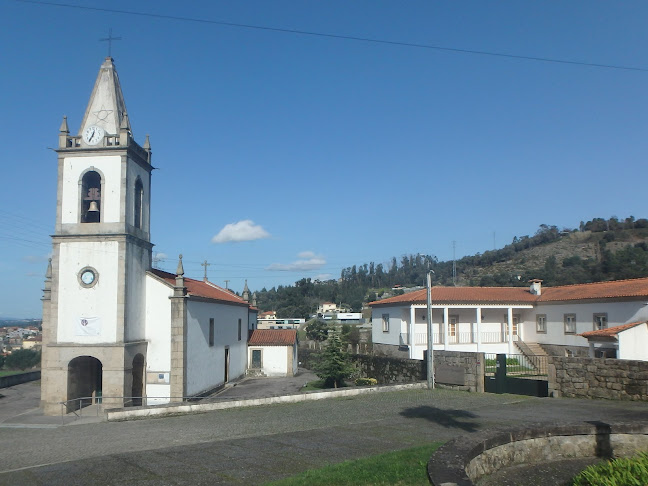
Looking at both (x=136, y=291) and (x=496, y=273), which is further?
(x=496, y=273)

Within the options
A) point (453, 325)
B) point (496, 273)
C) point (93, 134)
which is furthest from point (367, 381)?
point (496, 273)

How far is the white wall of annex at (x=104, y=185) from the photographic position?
21.1 meters

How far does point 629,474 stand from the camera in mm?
5801

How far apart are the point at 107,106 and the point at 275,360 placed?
18114mm

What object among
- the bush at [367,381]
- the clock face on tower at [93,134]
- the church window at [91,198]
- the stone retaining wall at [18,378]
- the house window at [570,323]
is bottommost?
the stone retaining wall at [18,378]

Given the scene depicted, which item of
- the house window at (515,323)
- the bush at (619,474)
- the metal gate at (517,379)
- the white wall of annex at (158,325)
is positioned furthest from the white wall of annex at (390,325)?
the bush at (619,474)

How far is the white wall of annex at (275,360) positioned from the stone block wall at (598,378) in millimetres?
19721

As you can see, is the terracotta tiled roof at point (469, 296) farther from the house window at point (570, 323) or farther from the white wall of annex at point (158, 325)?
the white wall of annex at point (158, 325)

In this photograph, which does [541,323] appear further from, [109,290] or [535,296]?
[109,290]

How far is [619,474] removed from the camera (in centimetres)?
588

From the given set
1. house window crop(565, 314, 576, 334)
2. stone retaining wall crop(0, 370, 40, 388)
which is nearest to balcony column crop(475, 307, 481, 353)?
house window crop(565, 314, 576, 334)

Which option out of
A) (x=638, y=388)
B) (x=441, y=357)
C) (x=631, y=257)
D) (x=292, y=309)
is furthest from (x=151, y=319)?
(x=292, y=309)

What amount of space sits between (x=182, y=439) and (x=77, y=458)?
2132mm

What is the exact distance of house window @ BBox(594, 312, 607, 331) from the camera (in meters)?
26.5
